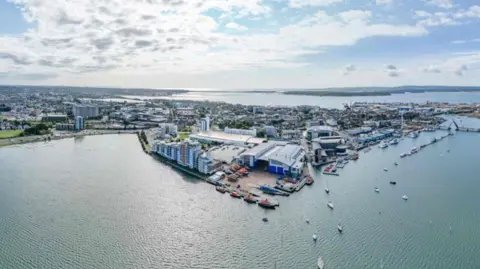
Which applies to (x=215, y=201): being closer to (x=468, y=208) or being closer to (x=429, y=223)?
(x=429, y=223)

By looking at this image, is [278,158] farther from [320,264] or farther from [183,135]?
[183,135]

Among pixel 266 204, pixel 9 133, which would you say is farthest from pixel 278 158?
pixel 9 133

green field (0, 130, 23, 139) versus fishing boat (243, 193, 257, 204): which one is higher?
green field (0, 130, 23, 139)

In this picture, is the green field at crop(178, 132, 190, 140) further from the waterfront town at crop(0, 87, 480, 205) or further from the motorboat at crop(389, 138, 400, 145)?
the motorboat at crop(389, 138, 400, 145)

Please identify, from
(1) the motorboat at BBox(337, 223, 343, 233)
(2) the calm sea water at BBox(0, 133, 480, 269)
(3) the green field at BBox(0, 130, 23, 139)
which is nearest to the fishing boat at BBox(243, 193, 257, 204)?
(2) the calm sea water at BBox(0, 133, 480, 269)

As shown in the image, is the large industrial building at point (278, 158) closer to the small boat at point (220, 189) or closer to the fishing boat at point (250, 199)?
the small boat at point (220, 189)

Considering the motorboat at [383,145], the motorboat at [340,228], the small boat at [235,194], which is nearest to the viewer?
the motorboat at [340,228]

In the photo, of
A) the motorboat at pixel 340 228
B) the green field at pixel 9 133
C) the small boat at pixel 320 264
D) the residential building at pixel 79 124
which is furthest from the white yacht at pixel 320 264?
the residential building at pixel 79 124

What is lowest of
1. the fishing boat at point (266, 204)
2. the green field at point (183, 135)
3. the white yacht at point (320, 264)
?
the white yacht at point (320, 264)
